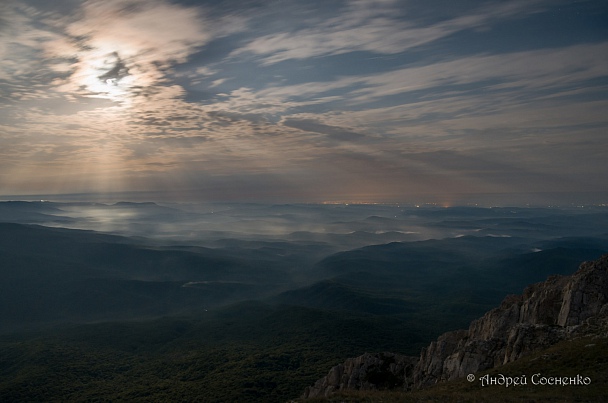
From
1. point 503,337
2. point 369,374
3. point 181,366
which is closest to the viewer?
point 503,337

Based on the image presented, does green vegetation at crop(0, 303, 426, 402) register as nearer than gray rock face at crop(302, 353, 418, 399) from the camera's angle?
No

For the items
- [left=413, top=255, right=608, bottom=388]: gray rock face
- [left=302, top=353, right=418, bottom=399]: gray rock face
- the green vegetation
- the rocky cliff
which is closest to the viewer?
[left=413, top=255, right=608, bottom=388]: gray rock face

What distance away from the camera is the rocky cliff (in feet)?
159

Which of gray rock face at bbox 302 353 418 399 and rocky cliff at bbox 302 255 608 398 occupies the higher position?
rocky cliff at bbox 302 255 608 398

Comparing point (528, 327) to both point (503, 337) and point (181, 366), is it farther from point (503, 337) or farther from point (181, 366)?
point (181, 366)

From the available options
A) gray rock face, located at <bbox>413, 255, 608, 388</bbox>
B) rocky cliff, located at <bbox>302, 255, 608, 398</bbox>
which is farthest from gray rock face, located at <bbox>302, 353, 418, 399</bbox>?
gray rock face, located at <bbox>413, 255, 608, 388</bbox>

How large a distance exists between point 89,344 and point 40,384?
199ft

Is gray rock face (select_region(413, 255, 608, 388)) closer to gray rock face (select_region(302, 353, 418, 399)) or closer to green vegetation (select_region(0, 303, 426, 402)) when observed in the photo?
gray rock face (select_region(302, 353, 418, 399))

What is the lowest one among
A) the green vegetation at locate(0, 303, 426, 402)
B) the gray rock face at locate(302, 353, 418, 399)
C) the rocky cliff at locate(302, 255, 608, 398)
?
the green vegetation at locate(0, 303, 426, 402)

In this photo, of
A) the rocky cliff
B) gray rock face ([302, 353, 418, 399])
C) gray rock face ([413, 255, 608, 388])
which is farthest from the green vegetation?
gray rock face ([413, 255, 608, 388])

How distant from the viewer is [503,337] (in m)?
60.3

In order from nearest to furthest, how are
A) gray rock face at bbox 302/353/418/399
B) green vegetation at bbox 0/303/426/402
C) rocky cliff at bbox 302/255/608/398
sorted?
rocky cliff at bbox 302/255/608/398
gray rock face at bbox 302/353/418/399
green vegetation at bbox 0/303/426/402

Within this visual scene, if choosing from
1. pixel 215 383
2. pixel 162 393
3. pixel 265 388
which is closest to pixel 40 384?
pixel 162 393

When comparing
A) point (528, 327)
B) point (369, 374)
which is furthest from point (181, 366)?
point (528, 327)
